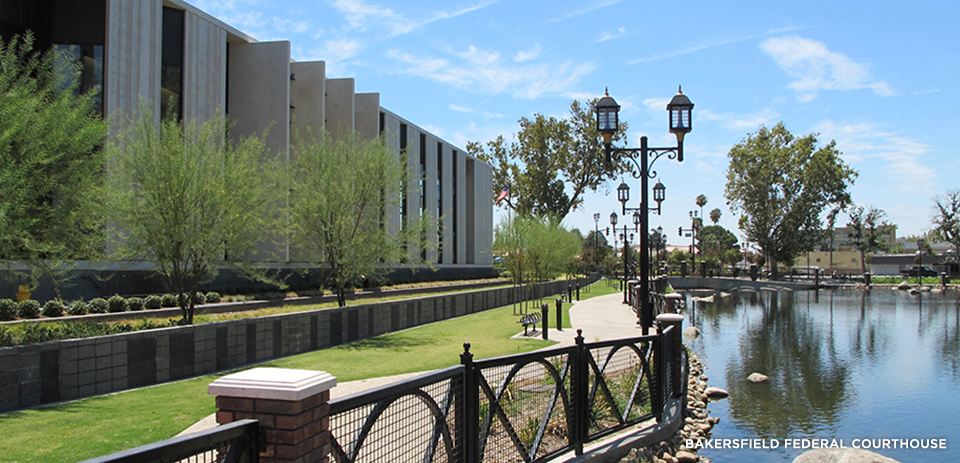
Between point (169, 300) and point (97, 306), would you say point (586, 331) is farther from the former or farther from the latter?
point (97, 306)

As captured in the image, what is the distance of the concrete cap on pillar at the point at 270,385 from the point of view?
3006 mm

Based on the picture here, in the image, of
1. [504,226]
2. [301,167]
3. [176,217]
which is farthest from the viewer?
[504,226]

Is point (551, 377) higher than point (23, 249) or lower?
lower

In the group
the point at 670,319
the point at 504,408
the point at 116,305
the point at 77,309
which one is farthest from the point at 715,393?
the point at 77,309

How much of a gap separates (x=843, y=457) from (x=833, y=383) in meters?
9.22

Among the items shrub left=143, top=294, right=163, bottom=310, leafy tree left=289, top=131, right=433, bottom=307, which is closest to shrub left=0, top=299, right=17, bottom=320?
shrub left=143, top=294, right=163, bottom=310

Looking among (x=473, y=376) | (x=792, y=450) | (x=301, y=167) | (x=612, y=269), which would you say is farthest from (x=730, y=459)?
(x=612, y=269)

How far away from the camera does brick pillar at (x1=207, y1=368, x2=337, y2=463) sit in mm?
3021

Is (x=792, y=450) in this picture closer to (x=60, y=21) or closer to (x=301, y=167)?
(x=301, y=167)

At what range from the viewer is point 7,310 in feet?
47.6

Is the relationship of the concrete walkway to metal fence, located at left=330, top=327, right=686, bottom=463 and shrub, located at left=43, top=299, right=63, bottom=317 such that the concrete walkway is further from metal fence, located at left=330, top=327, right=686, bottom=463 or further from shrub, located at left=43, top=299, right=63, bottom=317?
shrub, located at left=43, top=299, right=63, bottom=317

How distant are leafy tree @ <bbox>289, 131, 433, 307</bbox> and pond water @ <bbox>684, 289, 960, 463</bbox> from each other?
418 inches

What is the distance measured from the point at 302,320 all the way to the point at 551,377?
30.7 ft

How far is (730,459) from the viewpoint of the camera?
9672 mm
